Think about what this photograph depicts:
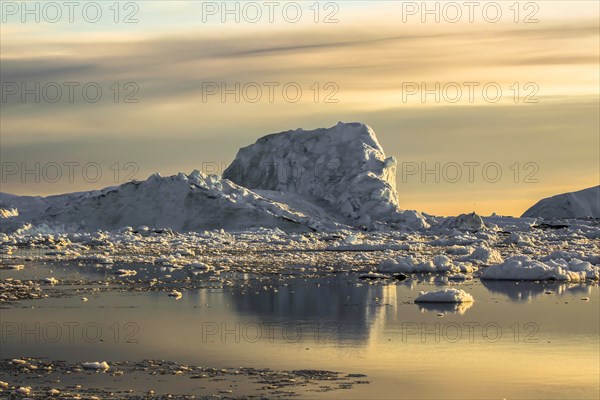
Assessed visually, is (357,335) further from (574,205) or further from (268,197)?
(574,205)

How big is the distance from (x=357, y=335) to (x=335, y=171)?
68.6 metres

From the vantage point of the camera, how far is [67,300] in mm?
22328

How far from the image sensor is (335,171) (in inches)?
3359

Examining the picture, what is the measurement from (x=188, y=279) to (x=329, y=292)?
5.65 meters

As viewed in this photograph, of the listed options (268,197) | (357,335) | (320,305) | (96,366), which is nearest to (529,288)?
(320,305)

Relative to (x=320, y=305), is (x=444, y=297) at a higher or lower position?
higher

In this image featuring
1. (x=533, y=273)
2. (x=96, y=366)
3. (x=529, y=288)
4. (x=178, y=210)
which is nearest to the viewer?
(x=96, y=366)

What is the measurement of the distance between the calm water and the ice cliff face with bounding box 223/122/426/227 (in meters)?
57.2

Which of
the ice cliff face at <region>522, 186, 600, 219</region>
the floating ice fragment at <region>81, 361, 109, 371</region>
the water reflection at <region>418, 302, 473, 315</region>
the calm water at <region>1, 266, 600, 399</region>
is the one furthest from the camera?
the ice cliff face at <region>522, 186, 600, 219</region>

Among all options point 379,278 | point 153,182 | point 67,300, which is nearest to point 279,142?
point 153,182

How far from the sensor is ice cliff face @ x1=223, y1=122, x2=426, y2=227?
8269 centimetres

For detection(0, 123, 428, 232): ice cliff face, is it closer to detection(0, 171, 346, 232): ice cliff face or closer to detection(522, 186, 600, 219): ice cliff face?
detection(0, 171, 346, 232): ice cliff face

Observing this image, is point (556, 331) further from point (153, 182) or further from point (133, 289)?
point (153, 182)

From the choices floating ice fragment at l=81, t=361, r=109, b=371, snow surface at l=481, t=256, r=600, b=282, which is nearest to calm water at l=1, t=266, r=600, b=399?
floating ice fragment at l=81, t=361, r=109, b=371
